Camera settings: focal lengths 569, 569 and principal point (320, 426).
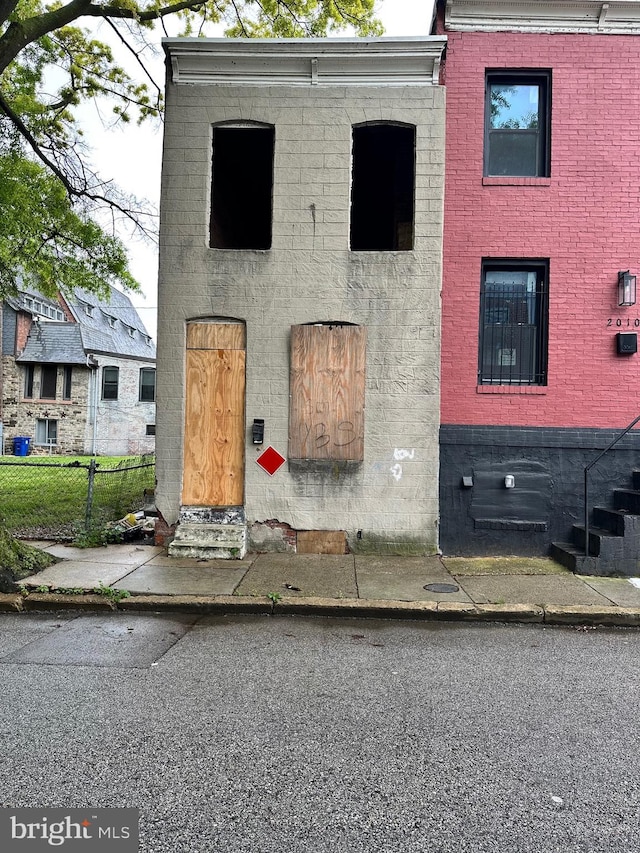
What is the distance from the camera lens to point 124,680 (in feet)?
13.5

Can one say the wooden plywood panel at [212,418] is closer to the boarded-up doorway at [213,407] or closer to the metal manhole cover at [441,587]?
the boarded-up doorway at [213,407]

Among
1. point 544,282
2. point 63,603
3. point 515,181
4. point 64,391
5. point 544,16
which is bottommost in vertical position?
point 63,603

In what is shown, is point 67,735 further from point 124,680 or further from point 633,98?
point 633,98

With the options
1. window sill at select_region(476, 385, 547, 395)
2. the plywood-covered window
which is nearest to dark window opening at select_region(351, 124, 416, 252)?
the plywood-covered window

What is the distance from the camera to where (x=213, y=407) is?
828 centimetres

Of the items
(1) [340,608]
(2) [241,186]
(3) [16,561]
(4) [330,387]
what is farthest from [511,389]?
(3) [16,561]

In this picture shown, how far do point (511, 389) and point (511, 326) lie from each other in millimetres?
982

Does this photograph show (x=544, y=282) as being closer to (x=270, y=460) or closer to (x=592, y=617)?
(x=270, y=460)

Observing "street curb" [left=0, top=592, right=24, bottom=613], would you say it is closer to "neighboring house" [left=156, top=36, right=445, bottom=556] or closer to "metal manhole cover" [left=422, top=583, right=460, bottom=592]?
"neighboring house" [left=156, top=36, right=445, bottom=556]

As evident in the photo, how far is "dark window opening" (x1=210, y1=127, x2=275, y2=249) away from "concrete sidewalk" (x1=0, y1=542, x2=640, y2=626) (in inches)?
208

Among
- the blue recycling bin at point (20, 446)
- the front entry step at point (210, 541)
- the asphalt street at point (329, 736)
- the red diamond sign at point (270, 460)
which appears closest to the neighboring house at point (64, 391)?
the blue recycling bin at point (20, 446)

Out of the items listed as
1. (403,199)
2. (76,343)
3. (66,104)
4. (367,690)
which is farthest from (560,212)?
(76,343)

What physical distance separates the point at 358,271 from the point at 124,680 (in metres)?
6.11

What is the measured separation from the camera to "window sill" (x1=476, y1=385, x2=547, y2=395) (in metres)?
8.30
